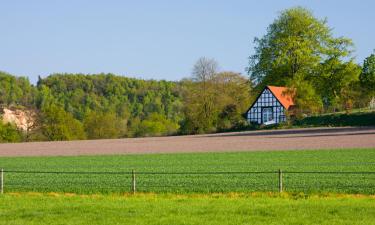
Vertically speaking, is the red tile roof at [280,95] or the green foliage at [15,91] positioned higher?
the green foliage at [15,91]

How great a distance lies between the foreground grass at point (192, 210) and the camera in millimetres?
14289

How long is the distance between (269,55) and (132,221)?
78.7m

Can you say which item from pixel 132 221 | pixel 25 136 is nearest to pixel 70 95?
pixel 25 136

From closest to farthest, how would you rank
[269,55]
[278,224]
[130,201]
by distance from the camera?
[278,224] → [130,201] → [269,55]

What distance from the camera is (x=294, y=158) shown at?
129 ft

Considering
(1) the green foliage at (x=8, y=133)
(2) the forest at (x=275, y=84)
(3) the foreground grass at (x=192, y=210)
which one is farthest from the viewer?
(1) the green foliage at (x=8, y=133)

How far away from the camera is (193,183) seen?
25422 millimetres

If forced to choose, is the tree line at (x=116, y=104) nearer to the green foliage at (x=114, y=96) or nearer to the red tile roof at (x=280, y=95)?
the green foliage at (x=114, y=96)

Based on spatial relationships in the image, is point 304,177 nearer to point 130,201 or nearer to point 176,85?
point 130,201

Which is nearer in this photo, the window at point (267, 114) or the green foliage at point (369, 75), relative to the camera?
the green foliage at point (369, 75)

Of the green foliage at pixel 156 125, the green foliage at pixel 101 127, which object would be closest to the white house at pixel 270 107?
the green foliage at pixel 101 127

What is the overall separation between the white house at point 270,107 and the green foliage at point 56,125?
31.9m

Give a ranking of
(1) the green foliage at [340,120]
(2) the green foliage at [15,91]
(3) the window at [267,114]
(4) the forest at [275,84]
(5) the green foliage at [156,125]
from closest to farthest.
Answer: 1. (1) the green foliage at [340,120]
2. (4) the forest at [275,84]
3. (3) the window at [267,114]
4. (5) the green foliage at [156,125]
5. (2) the green foliage at [15,91]

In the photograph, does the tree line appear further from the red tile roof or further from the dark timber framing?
the red tile roof
